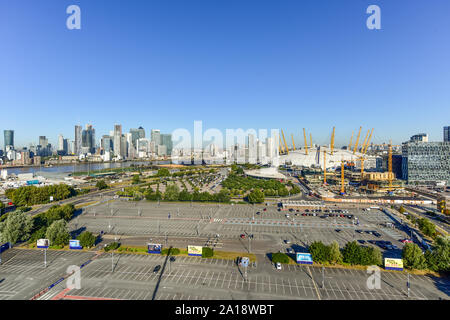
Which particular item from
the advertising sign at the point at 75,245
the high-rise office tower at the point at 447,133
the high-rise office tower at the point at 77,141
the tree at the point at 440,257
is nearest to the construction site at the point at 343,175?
the tree at the point at 440,257

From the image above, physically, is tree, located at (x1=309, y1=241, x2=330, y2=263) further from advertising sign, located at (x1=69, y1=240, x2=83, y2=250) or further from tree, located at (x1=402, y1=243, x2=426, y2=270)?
advertising sign, located at (x1=69, y1=240, x2=83, y2=250)

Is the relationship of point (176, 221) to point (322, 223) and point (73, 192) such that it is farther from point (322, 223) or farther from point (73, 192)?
point (73, 192)

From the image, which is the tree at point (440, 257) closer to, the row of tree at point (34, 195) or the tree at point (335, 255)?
the tree at point (335, 255)

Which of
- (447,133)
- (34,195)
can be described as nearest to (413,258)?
(34,195)
